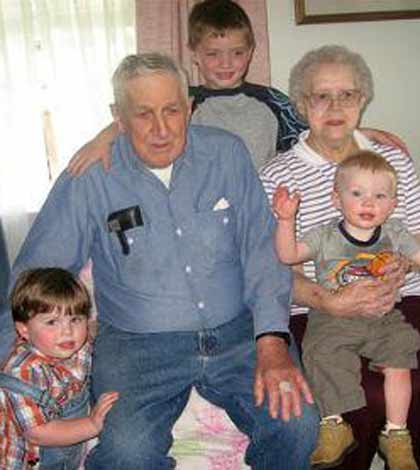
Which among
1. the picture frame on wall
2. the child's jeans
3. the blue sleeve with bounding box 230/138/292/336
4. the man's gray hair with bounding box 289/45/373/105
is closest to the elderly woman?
the man's gray hair with bounding box 289/45/373/105

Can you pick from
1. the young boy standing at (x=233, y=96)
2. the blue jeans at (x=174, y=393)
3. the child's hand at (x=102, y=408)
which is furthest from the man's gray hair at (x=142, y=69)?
the child's hand at (x=102, y=408)

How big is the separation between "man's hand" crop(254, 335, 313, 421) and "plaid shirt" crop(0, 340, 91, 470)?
0.56 meters

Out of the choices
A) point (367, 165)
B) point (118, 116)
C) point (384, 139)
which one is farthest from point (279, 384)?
point (384, 139)

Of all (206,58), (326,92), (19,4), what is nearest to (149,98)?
(326,92)

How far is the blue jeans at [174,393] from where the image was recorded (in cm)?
161

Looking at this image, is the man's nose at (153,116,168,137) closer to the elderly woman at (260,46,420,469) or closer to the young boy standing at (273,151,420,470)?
the young boy standing at (273,151,420,470)

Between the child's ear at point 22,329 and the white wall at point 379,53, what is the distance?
2319mm

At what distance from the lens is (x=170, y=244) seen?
1881mm

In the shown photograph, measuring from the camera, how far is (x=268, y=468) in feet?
5.35

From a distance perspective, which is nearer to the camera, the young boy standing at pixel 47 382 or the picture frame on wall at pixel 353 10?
the young boy standing at pixel 47 382

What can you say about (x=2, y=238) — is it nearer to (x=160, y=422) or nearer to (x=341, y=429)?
(x=160, y=422)

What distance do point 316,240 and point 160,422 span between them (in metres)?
0.79

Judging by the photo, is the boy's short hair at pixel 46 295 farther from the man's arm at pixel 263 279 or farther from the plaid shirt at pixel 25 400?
the man's arm at pixel 263 279

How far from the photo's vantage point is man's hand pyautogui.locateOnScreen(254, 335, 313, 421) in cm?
166
